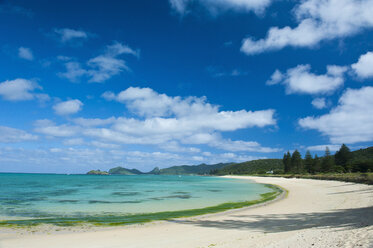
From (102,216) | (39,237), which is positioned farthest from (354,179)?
(39,237)

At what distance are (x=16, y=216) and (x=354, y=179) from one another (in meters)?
57.6

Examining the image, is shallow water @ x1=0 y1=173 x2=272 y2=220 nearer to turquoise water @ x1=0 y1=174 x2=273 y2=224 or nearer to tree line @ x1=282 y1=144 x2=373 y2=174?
turquoise water @ x1=0 y1=174 x2=273 y2=224

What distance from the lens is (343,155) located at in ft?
352

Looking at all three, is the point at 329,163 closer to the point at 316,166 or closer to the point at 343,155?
the point at 316,166

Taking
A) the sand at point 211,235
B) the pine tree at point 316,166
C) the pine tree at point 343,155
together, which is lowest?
the pine tree at point 316,166

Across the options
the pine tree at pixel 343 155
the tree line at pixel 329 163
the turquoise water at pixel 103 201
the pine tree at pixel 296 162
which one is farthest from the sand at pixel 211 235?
the pine tree at pixel 296 162

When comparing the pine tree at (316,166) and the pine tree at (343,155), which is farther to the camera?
the pine tree at (316,166)

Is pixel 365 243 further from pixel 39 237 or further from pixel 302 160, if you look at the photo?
pixel 302 160

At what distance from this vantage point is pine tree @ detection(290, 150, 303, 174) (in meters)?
128

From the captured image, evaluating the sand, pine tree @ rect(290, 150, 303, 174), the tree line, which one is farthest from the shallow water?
pine tree @ rect(290, 150, 303, 174)

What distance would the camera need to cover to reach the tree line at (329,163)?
273 feet

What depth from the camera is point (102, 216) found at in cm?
1984

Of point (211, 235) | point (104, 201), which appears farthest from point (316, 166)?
point (211, 235)

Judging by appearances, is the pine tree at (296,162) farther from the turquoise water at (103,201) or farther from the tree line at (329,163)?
the turquoise water at (103,201)
